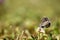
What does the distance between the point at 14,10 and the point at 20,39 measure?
1.40 m

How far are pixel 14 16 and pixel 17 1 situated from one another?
2.12 feet

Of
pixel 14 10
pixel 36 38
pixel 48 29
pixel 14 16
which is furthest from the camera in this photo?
pixel 14 10

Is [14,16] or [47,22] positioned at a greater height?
[14,16]

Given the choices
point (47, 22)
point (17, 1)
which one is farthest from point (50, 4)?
point (47, 22)

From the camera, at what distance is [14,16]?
9.71 feet

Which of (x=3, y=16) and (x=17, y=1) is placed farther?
(x=17, y=1)

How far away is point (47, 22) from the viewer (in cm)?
188

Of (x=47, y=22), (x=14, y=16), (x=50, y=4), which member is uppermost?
(x=50, y=4)

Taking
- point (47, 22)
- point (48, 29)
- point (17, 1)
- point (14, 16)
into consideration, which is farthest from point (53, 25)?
point (17, 1)

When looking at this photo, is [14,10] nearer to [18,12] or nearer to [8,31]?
[18,12]

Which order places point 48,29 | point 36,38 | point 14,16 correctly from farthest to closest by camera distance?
point 14,16 → point 48,29 → point 36,38

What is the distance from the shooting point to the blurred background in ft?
8.82

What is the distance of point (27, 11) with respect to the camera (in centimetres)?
313

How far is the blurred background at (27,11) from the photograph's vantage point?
2.69 m
